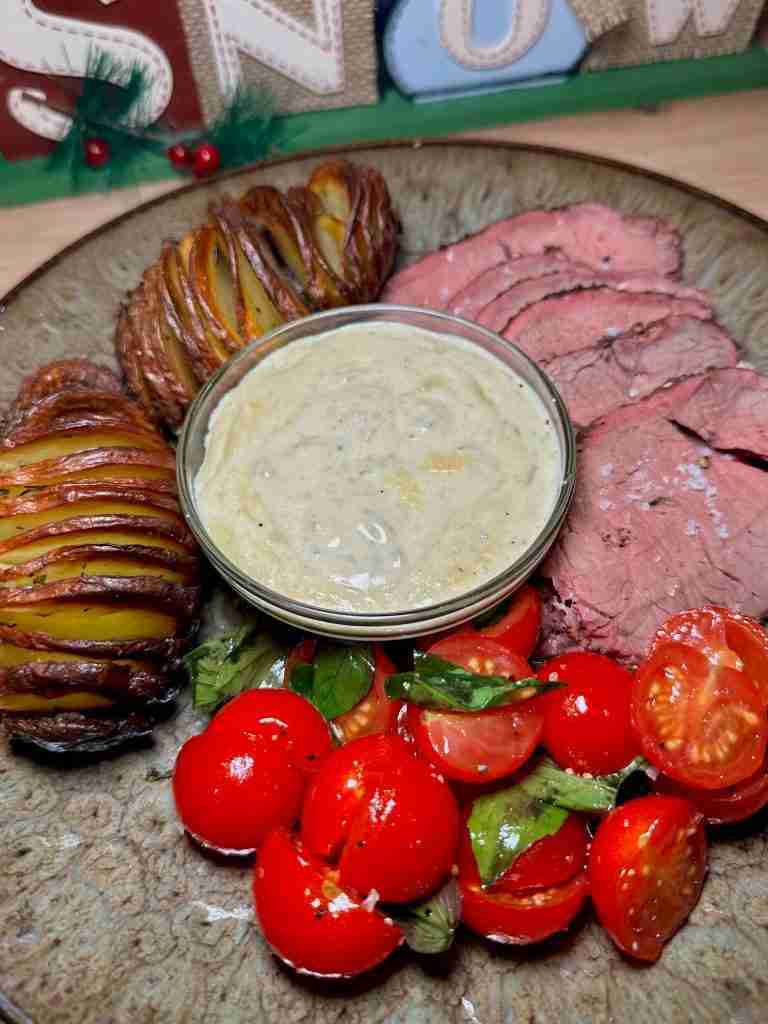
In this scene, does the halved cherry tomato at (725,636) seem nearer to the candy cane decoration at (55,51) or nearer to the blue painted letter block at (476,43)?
the blue painted letter block at (476,43)

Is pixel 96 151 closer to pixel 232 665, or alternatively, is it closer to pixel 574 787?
pixel 232 665

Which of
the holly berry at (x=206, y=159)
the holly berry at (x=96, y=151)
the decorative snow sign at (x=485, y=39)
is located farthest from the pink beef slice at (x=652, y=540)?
the holly berry at (x=96, y=151)

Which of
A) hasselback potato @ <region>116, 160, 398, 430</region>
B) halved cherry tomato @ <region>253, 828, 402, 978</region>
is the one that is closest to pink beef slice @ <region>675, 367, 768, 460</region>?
hasselback potato @ <region>116, 160, 398, 430</region>

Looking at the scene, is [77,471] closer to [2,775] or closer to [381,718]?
[2,775]

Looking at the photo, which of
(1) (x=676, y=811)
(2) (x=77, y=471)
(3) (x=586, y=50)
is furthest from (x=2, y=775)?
(3) (x=586, y=50)

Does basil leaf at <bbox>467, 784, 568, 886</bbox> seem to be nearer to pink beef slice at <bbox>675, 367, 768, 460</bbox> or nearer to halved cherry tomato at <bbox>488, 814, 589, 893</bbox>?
halved cherry tomato at <bbox>488, 814, 589, 893</bbox>

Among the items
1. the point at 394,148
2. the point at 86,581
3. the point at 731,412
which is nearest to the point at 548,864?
the point at 86,581
